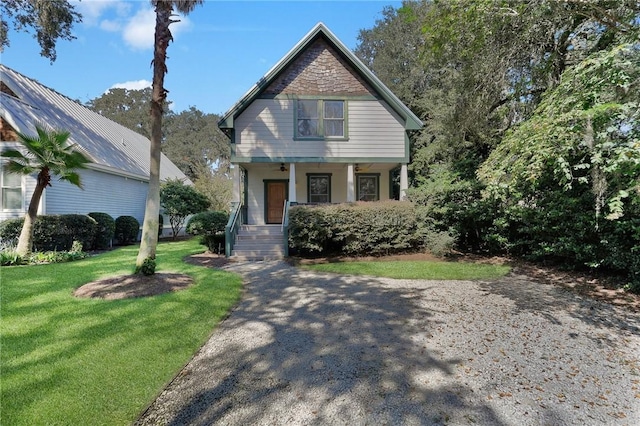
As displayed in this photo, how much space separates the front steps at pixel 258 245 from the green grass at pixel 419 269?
2.06m

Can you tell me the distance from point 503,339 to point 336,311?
2.47 metres

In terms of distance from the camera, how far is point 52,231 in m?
11.1

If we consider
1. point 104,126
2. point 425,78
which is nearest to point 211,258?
point 104,126

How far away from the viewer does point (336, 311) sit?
18.2 feet

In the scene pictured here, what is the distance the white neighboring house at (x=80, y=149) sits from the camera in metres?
11.9

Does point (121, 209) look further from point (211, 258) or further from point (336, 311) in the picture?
point (336, 311)

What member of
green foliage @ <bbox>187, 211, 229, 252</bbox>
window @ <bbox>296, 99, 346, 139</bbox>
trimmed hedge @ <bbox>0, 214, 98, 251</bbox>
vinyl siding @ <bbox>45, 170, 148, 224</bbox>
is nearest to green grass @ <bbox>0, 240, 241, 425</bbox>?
trimmed hedge @ <bbox>0, 214, 98, 251</bbox>

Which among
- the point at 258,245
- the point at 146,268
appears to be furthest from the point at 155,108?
the point at 258,245

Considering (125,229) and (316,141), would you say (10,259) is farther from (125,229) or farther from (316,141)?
(316,141)

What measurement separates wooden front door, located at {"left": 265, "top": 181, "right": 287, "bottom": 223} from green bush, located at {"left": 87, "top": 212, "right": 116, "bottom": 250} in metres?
6.58

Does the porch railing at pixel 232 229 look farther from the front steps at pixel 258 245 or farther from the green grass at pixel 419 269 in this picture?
the green grass at pixel 419 269

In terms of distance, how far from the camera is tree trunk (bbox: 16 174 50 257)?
9.54 m

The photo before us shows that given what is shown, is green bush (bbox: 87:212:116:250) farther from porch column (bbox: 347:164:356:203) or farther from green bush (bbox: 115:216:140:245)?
porch column (bbox: 347:164:356:203)

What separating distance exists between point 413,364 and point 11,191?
15076 mm
